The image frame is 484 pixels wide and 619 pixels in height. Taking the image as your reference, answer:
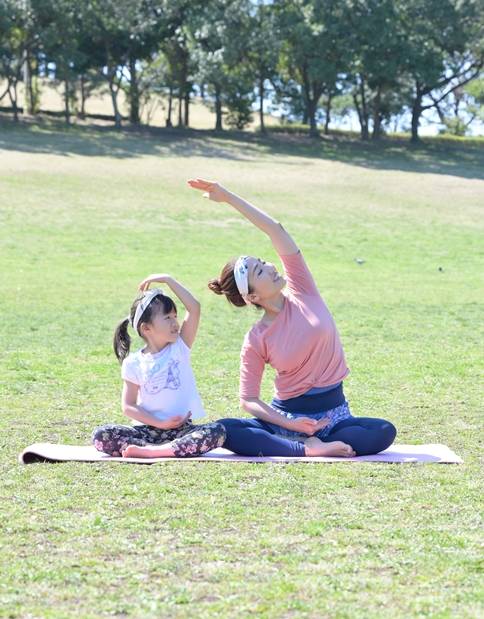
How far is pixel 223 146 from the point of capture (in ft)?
149

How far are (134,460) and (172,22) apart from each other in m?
50.5

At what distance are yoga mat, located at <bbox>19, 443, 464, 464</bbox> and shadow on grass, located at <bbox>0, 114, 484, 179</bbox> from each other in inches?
1373

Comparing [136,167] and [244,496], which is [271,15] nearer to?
[136,167]

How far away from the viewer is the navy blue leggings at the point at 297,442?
17.2 ft

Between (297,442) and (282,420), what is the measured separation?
0.18 m

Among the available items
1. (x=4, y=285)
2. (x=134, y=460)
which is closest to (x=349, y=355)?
(x=134, y=460)

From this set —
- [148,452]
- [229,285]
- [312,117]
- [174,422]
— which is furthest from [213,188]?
[312,117]

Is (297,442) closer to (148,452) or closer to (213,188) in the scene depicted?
(148,452)

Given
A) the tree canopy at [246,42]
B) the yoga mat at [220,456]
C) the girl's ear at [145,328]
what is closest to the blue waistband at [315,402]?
the yoga mat at [220,456]

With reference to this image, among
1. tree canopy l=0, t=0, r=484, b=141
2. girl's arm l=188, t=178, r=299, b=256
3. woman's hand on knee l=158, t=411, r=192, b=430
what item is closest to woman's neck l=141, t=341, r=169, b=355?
woman's hand on knee l=158, t=411, r=192, b=430

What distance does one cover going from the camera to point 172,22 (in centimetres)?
5156

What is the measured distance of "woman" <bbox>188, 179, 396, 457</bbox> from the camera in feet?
17.2

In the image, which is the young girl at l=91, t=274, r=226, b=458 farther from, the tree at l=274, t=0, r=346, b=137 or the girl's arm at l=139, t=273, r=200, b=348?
the tree at l=274, t=0, r=346, b=137

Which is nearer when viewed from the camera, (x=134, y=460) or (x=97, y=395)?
(x=134, y=460)
